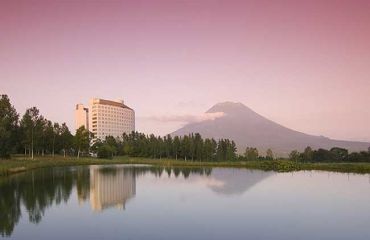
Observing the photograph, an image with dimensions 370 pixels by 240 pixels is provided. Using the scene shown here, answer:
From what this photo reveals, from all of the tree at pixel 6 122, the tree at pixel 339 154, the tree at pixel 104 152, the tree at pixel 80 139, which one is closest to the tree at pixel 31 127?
the tree at pixel 6 122

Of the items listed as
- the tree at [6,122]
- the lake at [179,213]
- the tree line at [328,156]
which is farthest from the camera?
the tree line at [328,156]

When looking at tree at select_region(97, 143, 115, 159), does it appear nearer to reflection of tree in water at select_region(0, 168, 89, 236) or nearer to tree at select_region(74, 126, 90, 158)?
tree at select_region(74, 126, 90, 158)

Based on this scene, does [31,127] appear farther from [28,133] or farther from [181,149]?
[181,149]

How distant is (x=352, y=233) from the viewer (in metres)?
18.3

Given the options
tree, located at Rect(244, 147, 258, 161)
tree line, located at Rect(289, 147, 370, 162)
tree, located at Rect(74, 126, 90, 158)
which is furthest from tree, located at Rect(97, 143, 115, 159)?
tree line, located at Rect(289, 147, 370, 162)

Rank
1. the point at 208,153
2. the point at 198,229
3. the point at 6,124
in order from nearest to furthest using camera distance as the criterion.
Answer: the point at 198,229
the point at 6,124
the point at 208,153

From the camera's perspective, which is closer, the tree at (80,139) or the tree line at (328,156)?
the tree at (80,139)

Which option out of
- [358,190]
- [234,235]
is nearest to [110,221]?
[234,235]

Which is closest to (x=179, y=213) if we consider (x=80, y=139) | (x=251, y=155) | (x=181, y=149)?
(x=80, y=139)

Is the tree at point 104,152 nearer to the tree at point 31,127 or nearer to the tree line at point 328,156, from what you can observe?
the tree at point 31,127

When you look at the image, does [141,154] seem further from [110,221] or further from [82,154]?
[110,221]

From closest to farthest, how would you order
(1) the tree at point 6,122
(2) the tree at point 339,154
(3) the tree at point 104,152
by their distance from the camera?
(1) the tree at point 6,122, (2) the tree at point 339,154, (3) the tree at point 104,152

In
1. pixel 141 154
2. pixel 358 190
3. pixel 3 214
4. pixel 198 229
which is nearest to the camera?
pixel 198 229

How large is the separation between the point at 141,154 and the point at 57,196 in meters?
88.0
